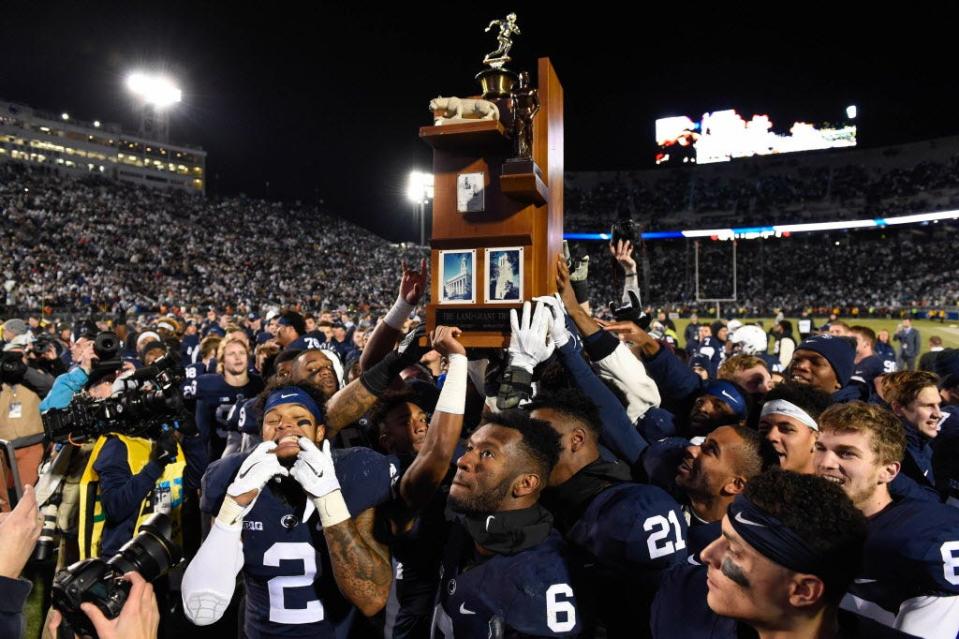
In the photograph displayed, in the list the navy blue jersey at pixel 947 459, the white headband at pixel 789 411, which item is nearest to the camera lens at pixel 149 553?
the white headband at pixel 789 411

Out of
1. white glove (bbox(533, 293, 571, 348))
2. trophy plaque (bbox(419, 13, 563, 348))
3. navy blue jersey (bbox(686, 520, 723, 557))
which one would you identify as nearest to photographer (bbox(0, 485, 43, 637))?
trophy plaque (bbox(419, 13, 563, 348))

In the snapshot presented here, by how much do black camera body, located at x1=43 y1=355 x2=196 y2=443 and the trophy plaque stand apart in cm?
139

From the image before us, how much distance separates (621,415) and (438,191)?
55.3 inches

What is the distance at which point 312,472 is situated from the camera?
7.59ft

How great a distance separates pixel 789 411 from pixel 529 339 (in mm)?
1322

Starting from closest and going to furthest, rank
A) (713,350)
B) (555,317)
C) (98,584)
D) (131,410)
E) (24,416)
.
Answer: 1. (98,584)
2. (555,317)
3. (131,410)
4. (24,416)
5. (713,350)

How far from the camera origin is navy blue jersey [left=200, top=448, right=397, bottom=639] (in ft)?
8.40

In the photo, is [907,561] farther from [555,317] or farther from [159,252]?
[159,252]

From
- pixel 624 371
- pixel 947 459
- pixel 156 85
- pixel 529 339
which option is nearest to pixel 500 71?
pixel 529 339

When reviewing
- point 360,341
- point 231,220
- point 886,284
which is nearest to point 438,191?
point 360,341

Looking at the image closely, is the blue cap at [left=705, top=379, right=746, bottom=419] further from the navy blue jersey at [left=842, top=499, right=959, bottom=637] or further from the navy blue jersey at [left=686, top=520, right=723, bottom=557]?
the navy blue jersey at [left=842, top=499, right=959, bottom=637]

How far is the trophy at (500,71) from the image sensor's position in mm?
2861

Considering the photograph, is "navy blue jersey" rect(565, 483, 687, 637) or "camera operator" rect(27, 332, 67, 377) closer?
"navy blue jersey" rect(565, 483, 687, 637)

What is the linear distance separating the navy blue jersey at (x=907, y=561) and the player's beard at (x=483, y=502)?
1237mm
